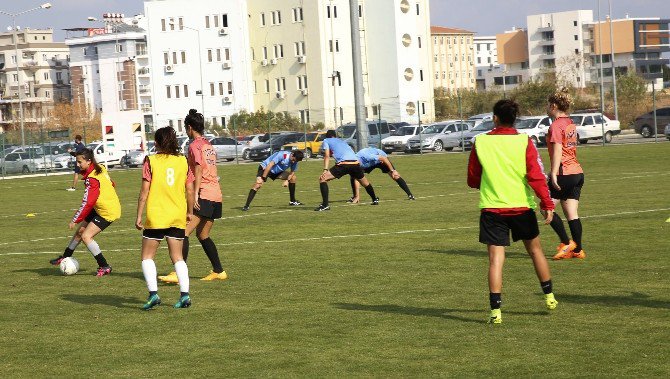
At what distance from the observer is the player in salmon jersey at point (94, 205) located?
14562mm

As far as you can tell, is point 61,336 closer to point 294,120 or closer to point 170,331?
point 170,331

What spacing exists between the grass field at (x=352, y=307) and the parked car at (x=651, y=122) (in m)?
40.3

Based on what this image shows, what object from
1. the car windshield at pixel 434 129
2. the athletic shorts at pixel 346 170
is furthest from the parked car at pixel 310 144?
the athletic shorts at pixel 346 170

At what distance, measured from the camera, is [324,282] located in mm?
13234

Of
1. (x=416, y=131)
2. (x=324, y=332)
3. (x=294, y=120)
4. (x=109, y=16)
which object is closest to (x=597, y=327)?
(x=324, y=332)

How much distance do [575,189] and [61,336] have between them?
672 centimetres

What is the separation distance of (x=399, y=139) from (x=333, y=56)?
5215 cm

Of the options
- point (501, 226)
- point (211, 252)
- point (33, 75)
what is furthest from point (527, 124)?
point (33, 75)

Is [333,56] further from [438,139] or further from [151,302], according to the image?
[151,302]

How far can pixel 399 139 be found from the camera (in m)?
62.0

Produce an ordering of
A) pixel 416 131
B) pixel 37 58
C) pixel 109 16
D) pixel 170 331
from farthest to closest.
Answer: pixel 37 58 → pixel 109 16 → pixel 416 131 → pixel 170 331

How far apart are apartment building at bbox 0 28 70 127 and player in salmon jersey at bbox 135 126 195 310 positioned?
144 meters

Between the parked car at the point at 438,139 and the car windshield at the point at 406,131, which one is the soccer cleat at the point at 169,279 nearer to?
the parked car at the point at 438,139

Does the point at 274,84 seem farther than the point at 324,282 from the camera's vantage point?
Yes
